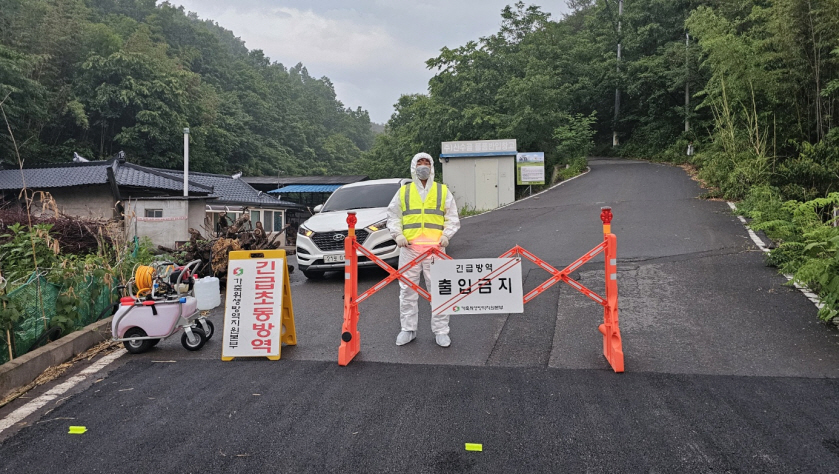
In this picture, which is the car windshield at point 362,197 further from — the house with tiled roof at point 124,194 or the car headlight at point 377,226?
the house with tiled roof at point 124,194

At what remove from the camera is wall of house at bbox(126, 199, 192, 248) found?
47.1ft

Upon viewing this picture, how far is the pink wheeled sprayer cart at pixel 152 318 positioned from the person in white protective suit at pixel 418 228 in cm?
221

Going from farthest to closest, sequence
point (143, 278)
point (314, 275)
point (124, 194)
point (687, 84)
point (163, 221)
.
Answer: point (687, 84) → point (124, 194) → point (163, 221) → point (314, 275) → point (143, 278)

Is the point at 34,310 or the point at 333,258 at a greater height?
the point at 333,258

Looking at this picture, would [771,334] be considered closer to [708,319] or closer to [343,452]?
[708,319]

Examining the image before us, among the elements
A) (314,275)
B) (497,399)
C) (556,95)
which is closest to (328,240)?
(314,275)

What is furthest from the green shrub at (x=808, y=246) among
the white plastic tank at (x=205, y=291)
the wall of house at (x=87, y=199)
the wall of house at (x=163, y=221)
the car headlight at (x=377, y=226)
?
the wall of house at (x=87, y=199)

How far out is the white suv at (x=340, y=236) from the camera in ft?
28.1

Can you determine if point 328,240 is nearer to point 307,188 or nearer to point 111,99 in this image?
point 307,188

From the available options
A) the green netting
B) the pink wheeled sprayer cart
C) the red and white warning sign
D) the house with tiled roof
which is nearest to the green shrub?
the red and white warning sign

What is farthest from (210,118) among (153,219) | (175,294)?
(175,294)

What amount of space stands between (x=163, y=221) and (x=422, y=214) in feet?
39.7

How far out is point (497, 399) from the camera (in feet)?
12.8

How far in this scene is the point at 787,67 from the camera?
14180 millimetres
